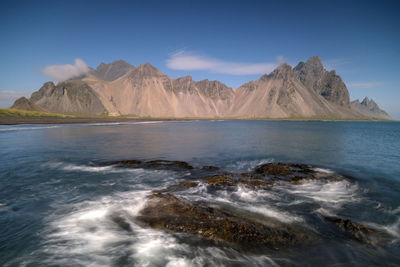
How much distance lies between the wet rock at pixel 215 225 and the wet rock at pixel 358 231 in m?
1.77

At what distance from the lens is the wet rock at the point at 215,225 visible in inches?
274

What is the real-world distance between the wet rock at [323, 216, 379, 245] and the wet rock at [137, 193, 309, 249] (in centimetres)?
177

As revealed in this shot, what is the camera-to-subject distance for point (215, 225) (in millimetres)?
7543

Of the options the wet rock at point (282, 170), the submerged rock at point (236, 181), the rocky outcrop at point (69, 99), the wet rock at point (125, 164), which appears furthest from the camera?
the rocky outcrop at point (69, 99)

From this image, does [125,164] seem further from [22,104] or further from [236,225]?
[22,104]

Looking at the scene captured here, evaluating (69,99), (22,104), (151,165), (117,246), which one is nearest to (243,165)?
(151,165)

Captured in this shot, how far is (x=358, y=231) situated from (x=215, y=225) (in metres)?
5.17

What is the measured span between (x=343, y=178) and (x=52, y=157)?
26.7 metres

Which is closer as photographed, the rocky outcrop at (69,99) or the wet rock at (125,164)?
the wet rock at (125,164)

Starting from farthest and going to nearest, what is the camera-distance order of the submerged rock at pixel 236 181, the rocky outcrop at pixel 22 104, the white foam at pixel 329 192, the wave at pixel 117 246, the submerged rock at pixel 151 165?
the rocky outcrop at pixel 22 104, the submerged rock at pixel 151 165, the submerged rock at pixel 236 181, the white foam at pixel 329 192, the wave at pixel 117 246

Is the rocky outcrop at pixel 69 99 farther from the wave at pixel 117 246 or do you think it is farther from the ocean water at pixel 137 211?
the wave at pixel 117 246

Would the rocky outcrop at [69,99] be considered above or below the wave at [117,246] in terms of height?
above

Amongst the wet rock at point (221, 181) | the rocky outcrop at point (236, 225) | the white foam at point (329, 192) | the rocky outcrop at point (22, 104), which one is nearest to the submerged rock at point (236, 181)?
the wet rock at point (221, 181)

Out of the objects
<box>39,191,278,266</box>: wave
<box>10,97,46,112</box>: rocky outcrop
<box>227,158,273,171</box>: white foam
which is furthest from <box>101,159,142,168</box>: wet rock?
<box>10,97,46,112</box>: rocky outcrop
